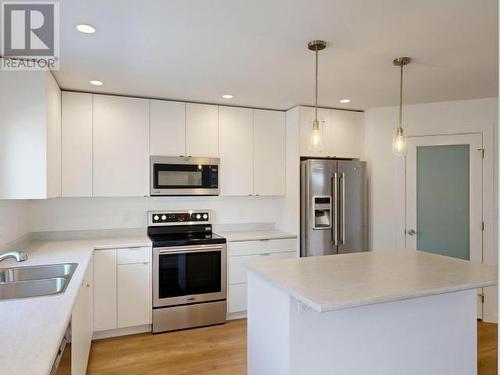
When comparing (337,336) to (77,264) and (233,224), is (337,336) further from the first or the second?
(233,224)

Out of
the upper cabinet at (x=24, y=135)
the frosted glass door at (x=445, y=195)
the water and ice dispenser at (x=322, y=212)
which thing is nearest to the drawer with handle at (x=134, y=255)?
the upper cabinet at (x=24, y=135)

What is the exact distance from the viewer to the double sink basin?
2057 millimetres

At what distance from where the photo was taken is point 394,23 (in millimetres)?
1981

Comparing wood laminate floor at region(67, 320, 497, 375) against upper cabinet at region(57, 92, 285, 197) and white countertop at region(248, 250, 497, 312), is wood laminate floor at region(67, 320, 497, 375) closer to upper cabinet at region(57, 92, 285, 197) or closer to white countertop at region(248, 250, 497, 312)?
white countertop at region(248, 250, 497, 312)

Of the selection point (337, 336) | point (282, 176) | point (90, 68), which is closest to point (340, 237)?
point (282, 176)

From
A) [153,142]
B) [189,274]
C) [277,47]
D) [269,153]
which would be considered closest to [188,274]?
[189,274]

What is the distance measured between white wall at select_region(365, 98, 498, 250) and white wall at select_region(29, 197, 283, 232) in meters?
1.18

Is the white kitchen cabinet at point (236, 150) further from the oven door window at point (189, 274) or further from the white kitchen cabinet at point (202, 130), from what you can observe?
the oven door window at point (189, 274)

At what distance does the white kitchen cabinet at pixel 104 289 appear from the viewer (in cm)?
314

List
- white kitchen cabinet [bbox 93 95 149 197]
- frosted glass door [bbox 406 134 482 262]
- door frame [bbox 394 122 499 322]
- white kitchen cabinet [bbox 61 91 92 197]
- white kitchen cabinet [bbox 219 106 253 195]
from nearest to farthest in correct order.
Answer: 1. white kitchen cabinet [bbox 61 91 92 197]
2. white kitchen cabinet [bbox 93 95 149 197]
3. door frame [bbox 394 122 499 322]
4. frosted glass door [bbox 406 134 482 262]
5. white kitchen cabinet [bbox 219 106 253 195]

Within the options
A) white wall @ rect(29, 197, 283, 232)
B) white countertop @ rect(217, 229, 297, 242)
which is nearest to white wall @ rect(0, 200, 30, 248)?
white wall @ rect(29, 197, 283, 232)

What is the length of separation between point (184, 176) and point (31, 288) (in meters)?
1.84

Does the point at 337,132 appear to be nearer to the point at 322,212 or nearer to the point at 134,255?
the point at 322,212

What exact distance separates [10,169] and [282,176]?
2.71 meters
